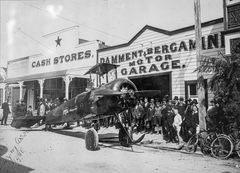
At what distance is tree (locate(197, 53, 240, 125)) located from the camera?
705 cm

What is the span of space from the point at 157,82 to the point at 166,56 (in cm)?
189

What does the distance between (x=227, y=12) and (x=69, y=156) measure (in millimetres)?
9201

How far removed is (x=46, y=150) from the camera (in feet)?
28.1

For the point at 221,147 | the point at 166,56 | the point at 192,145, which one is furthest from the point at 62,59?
the point at 221,147

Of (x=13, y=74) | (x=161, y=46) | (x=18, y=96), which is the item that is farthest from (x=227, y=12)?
(x=13, y=74)

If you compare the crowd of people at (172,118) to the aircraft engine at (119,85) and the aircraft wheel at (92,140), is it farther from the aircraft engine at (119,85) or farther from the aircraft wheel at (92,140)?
the aircraft wheel at (92,140)

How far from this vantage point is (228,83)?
23.7ft

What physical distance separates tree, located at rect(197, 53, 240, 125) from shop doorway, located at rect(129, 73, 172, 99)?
282 inches

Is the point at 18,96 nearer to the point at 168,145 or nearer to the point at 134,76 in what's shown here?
the point at 134,76

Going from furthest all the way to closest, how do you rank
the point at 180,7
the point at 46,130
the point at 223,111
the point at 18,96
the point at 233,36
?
the point at 18,96, the point at 46,130, the point at 233,36, the point at 180,7, the point at 223,111

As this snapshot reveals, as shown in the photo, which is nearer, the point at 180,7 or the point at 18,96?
the point at 180,7

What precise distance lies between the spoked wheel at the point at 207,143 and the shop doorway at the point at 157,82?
7071 mm

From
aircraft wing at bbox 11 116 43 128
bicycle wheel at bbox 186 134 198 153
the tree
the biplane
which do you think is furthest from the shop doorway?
aircraft wing at bbox 11 116 43 128

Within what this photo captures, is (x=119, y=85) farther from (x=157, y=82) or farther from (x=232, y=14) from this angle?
(x=157, y=82)
